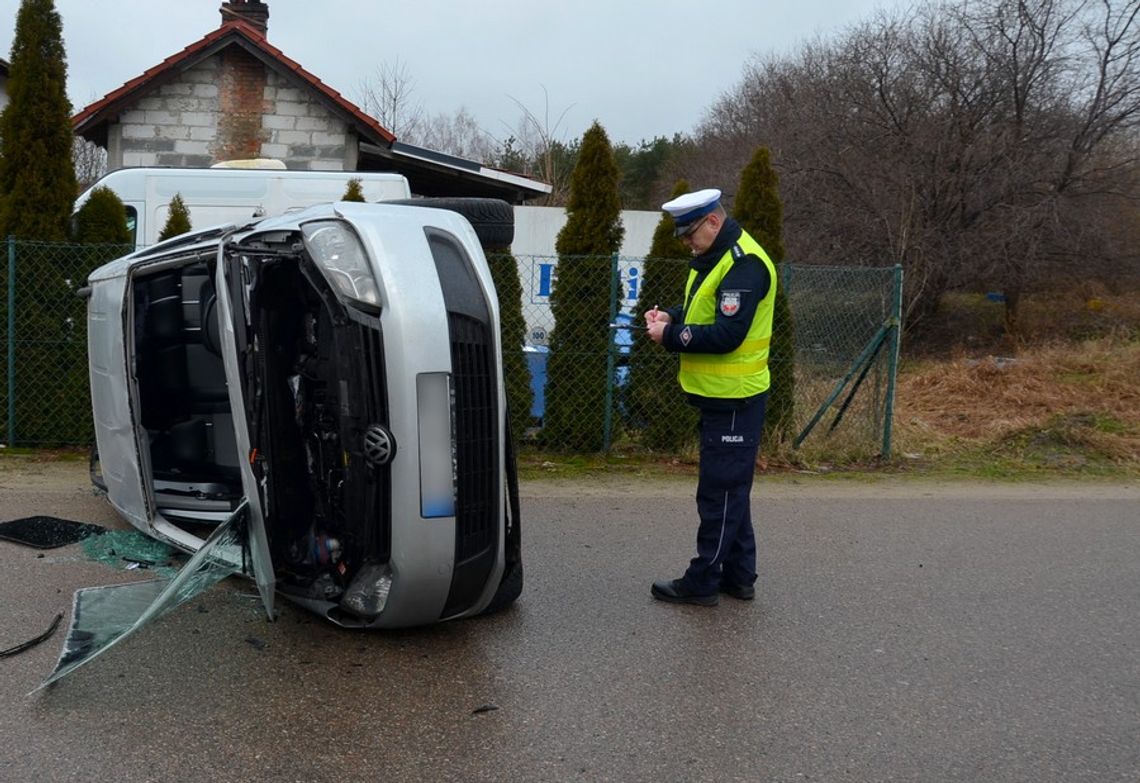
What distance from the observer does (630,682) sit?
3932 mm

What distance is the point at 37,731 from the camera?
3336 millimetres

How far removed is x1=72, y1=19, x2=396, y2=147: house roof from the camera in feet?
44.2

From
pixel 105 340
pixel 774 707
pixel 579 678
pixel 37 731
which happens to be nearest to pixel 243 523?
pixel 37 731

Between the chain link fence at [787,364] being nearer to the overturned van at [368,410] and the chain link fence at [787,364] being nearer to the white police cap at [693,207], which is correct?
the white police cap at [693,207]

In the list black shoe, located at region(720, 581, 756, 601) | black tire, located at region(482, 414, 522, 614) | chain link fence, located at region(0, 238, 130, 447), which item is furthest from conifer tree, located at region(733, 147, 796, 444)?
chain link fence, located at region(0, 238, 130, 447)

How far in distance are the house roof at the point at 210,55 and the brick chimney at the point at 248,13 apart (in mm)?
1974

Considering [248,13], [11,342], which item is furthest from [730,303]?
[248,13]

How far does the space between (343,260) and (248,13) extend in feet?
47.0

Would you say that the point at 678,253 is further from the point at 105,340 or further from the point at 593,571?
the point at 105,340

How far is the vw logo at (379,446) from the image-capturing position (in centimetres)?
360

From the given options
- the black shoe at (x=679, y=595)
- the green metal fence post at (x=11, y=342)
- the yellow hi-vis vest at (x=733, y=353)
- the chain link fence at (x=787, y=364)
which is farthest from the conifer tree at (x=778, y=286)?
the green metal fence post at (x=11, y=342)

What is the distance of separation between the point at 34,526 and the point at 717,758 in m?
4.28

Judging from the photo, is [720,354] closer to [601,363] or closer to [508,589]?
[508,589]

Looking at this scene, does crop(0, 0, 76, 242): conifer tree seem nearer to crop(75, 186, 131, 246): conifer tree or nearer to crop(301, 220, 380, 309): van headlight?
crop(75, 186, 131, 246): conifer tree
